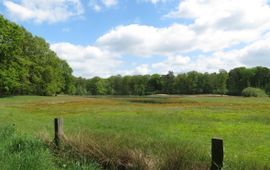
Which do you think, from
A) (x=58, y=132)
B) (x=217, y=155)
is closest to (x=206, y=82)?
(x=58, y=132)

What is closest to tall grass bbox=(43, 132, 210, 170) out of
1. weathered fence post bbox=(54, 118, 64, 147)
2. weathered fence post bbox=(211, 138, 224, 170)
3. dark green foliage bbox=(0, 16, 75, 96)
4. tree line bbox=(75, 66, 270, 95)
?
weathered fence post bbox=(54, 118, 64, 147)

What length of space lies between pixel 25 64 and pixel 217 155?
72696mm

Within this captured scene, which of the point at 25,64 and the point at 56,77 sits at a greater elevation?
the point at 25,64

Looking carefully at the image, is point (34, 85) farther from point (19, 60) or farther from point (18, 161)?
point (18, 161)

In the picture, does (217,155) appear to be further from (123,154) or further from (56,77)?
(56,77)

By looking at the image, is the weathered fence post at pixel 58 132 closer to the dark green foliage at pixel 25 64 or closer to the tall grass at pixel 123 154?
the tall grass at pixel 123 154

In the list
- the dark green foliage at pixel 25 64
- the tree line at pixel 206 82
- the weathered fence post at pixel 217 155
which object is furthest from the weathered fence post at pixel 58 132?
the tree line at pixel 206 82

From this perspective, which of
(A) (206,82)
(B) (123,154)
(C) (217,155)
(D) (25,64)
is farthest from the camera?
(A) (206,82)

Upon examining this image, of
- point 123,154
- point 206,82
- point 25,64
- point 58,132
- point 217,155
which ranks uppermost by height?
point 25,64

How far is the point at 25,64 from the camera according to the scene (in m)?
76.6

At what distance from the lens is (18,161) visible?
9.77 m

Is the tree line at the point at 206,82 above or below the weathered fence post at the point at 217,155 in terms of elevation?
above

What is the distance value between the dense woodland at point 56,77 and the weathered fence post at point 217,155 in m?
60.6

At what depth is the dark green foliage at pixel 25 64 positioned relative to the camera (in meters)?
65.9
